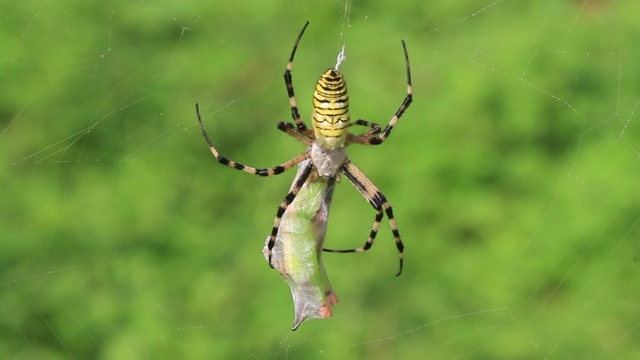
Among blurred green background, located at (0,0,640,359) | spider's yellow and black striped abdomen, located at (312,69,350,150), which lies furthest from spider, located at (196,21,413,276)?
blurred green background, located at (0,0,640,359)

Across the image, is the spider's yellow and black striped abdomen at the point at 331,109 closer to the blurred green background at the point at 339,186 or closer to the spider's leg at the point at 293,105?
the spider's leg at the point at 293,105

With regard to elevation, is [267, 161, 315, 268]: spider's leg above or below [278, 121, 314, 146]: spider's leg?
below

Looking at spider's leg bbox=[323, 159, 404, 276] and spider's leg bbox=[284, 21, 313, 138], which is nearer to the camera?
spider's leg bbox=[284, 21, 313, 138]

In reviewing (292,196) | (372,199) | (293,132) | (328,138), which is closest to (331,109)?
(328,138)

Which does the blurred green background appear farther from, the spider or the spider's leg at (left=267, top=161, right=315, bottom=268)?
the spider's leg at (left=267, top=161, right=315, bottom=268)

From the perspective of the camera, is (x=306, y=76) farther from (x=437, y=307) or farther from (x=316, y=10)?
(x=437, y=307)

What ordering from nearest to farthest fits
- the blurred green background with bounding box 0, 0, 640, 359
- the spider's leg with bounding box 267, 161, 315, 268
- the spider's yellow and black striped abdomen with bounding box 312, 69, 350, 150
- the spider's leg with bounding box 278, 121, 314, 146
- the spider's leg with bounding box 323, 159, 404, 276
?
1. the spider's yellow and black striped abdomen with bounding box 312, 69, 350, 150
2. the spider's leg with bounding box 278, 121, 314, 146
3. the spider's leg with bounding box 267, 161, 315, 268
4. the spider's leg with bounding box 323, 159, 404, 276
5. the blurred green background with bounding box 0, 0, 640, 359

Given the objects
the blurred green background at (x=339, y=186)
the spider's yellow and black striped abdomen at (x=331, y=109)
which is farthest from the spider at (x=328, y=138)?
the blurred green background at (x=339, y=186)
